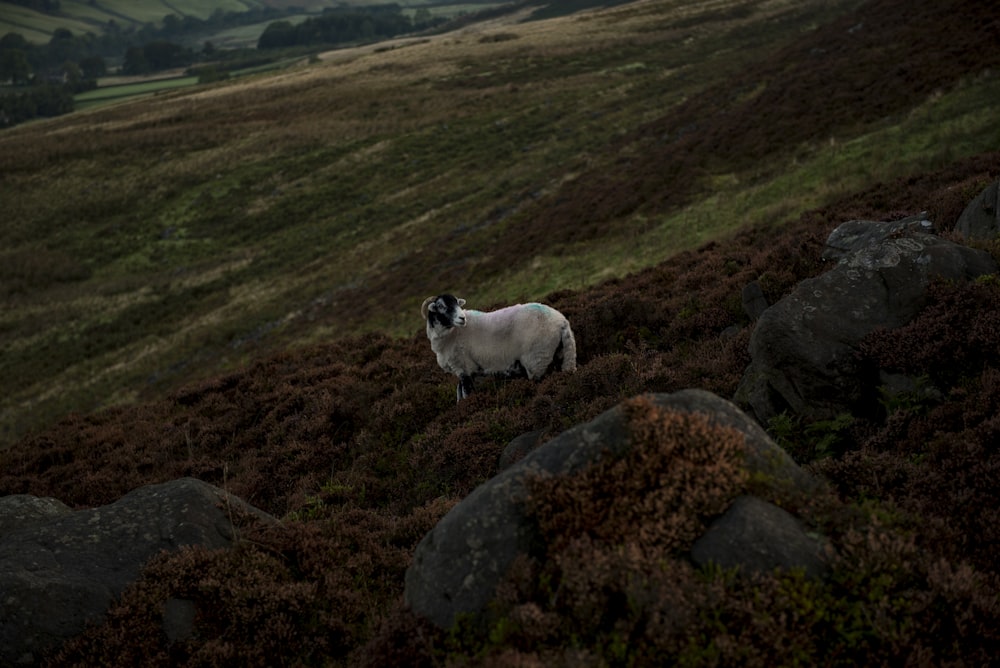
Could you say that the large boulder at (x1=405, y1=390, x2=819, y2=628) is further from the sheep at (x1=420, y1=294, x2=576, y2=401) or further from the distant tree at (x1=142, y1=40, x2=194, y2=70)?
the distant tree at (x1=142, y1=40, x2=194, y2=70)

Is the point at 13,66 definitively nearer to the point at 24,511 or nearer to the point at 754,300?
the point at 24,511

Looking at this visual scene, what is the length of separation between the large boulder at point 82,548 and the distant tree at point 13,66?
725 ft

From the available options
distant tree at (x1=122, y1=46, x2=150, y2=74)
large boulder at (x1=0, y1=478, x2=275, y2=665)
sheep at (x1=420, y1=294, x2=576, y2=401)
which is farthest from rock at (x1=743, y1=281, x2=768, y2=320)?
distant tree at (x1=122, y1=46, x2=150, y2=74)

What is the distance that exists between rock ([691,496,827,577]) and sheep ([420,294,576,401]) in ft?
25.0

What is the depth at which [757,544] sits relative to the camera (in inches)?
181

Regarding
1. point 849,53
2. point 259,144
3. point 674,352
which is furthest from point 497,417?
point 259,144

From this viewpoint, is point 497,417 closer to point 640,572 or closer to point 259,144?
point 640,572

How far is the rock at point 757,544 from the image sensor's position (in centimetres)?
454

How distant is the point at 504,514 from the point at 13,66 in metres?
228

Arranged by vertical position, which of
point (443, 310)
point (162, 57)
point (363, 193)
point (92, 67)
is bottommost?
point (363, 193)

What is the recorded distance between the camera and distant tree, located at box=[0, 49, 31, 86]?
170m

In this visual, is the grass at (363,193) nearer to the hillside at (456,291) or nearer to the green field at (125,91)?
the hillside at (456,291)

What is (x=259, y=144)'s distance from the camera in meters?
64.7

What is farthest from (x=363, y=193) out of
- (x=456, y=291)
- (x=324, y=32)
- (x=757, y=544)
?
(x=324, y=32)
